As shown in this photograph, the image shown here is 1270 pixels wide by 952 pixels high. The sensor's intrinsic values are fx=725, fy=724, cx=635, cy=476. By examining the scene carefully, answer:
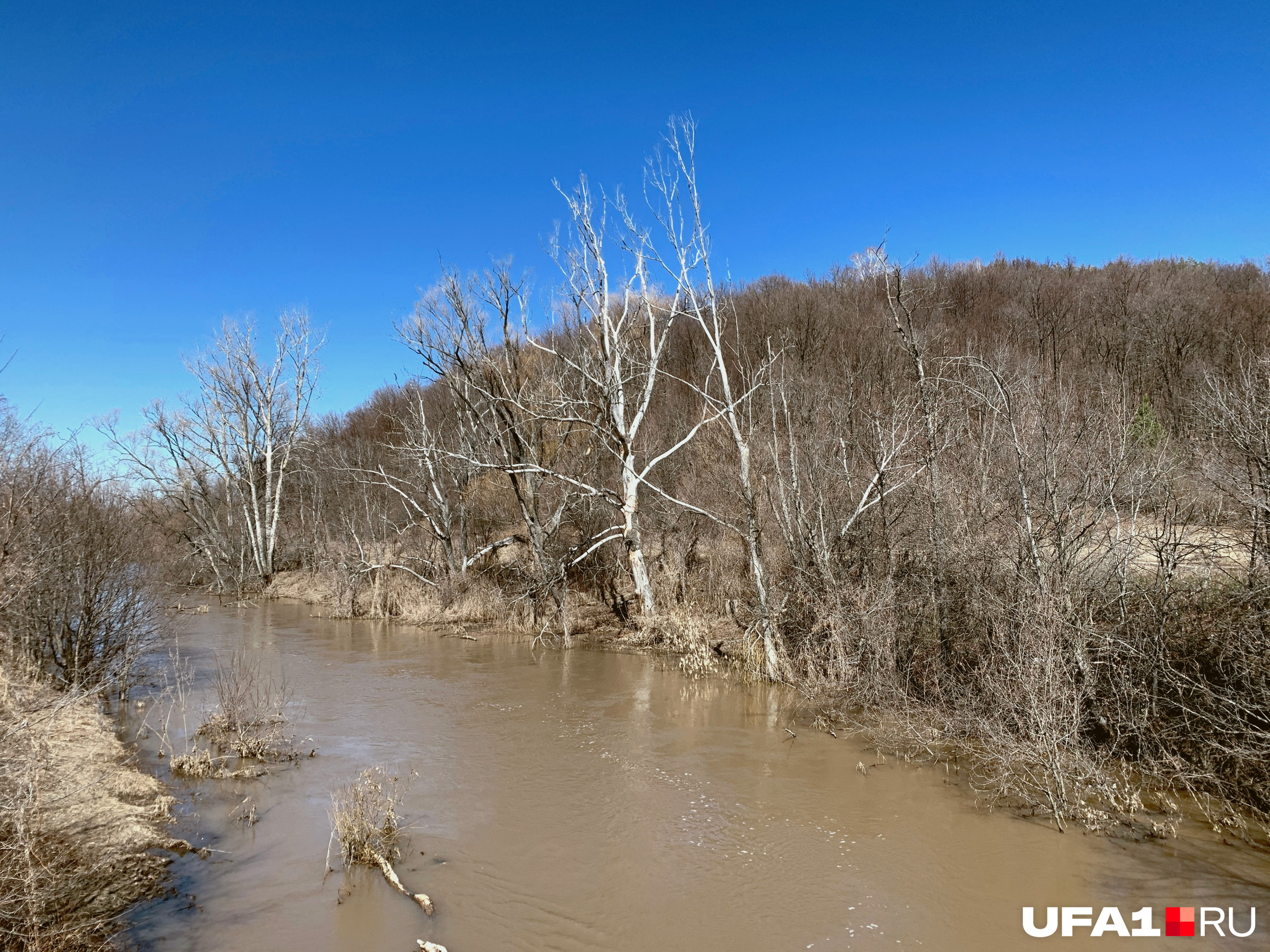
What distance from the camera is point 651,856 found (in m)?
7.03

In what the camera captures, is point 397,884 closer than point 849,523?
Yes

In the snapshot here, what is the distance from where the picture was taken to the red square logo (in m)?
5.54

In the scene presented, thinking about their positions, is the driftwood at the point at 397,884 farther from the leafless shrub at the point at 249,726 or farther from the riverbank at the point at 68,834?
the leafless shrub at the point at 249,726

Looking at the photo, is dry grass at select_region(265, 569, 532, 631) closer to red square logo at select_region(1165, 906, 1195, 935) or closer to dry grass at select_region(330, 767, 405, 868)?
dry grass at select_region(330, 767, 405, 868)

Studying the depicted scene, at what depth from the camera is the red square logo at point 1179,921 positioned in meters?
5.54

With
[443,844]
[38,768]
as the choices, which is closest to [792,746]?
[443,844]

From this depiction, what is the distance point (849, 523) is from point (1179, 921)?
6.67 metres

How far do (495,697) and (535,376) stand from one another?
10.1m

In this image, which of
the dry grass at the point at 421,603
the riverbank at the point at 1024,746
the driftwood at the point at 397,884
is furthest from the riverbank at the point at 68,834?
the dry grass at the point at 421,603

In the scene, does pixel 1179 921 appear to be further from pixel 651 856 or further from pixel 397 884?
pixel 397 884

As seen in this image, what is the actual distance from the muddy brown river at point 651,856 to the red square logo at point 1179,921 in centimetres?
9

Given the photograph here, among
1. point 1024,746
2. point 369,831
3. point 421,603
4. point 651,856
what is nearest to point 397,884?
point 369,831

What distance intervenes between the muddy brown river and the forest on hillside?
0.97m

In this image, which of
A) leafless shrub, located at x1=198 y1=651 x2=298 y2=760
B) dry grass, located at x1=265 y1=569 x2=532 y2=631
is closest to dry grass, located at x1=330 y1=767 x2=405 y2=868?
leafless shrub, located at x1=198 y1=651 x2=298 y2=760
